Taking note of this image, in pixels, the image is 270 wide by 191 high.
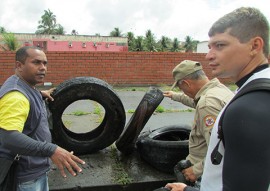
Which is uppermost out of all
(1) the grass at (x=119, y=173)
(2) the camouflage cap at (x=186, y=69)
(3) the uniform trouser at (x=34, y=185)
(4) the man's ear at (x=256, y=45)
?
(4) the man's ear at (x=256, y=45)

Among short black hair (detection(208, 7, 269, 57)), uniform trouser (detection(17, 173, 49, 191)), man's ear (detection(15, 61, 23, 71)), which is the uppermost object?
short black hair (detection(208, 7, 269, 57))

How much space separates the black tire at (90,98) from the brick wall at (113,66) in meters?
8.55

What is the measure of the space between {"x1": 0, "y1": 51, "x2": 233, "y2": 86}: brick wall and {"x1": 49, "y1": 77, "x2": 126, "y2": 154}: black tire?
855 centimetres

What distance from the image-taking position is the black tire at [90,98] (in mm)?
3799

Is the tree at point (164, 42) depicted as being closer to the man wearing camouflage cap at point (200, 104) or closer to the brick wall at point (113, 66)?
the brick wall at point (113, 66)

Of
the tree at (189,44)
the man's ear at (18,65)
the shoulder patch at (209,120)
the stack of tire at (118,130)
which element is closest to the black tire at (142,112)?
the stack of tire at (118,130)

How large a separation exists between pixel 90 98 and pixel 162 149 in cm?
124

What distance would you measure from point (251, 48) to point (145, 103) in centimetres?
239

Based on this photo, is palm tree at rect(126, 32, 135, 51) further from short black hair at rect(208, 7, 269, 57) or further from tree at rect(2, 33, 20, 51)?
short black hair at rect(208, 7, 269, 57)

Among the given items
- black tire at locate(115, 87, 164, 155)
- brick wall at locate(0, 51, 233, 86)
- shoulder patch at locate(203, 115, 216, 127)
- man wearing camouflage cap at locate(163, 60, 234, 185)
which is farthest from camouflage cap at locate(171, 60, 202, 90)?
brick wall at locate(0, 51, 233, 86)

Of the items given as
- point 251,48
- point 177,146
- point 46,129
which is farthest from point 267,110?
point 177,146

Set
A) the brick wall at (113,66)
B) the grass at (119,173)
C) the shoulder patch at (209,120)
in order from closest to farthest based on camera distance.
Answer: the shoulder patch at (209,120) → the grass at (119,173) → the brick wall at (113,66)

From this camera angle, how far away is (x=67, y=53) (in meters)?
12.3

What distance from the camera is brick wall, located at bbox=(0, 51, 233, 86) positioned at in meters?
12.2
